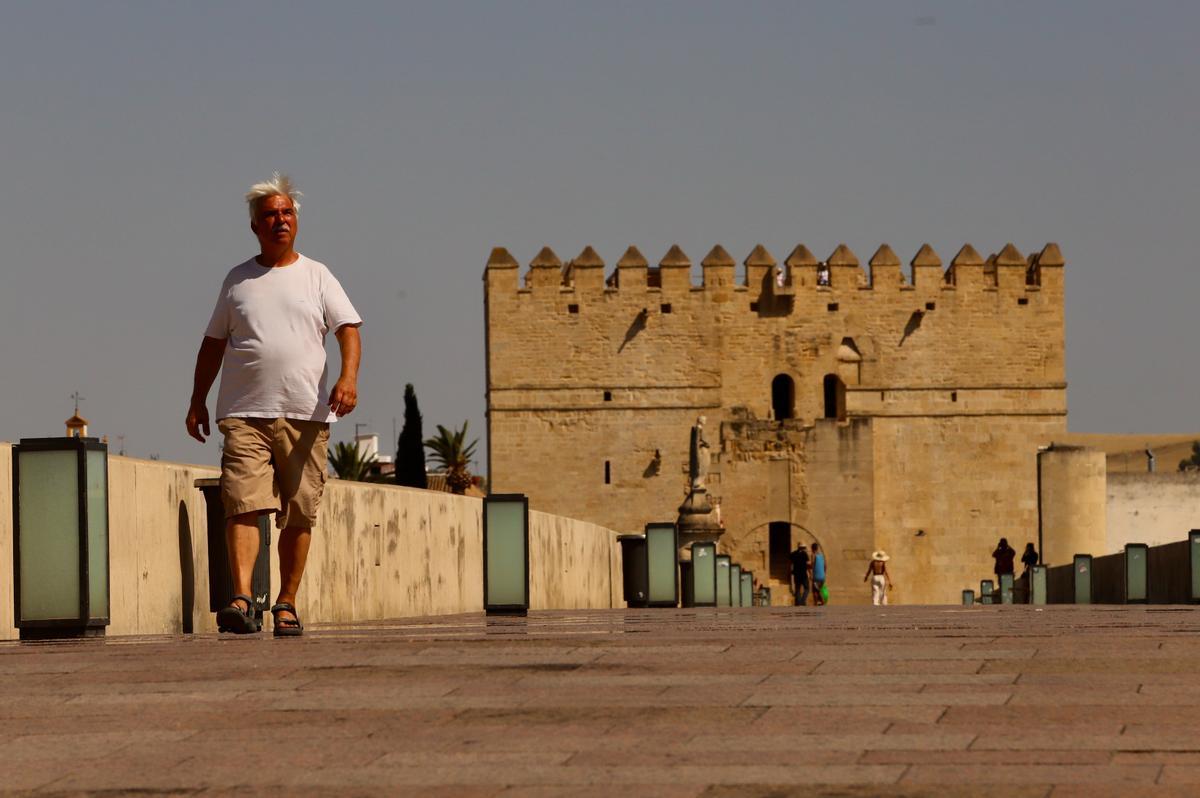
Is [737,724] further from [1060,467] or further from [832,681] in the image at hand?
[1060,467]

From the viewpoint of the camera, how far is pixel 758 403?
5512 cm

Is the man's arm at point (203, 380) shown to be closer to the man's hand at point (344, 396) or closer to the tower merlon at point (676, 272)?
the man's hand at point (344, 396)

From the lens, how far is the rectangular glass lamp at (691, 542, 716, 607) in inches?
1085

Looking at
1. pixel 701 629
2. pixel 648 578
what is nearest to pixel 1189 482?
pixel 648 578

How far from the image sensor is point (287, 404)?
7465 millimetres

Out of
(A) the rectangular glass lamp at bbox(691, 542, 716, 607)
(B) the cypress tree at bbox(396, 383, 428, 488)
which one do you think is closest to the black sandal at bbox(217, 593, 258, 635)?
(A) the rectangular glass lamp at bbox(691, 542, 716, 607)

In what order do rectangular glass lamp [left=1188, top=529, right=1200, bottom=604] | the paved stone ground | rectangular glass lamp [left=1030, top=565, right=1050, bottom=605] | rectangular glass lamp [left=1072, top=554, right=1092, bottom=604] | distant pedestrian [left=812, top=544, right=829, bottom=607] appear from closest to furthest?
the paved stone ground
rectangular glass lamp [left=1188, top=529, right=1200, bottom=604]
rectangular glass lamp [left=1072, top=554, right=1092, bottom=604]
rectangular glass lamp [left=1030, top=565, right=1050, bottom=605]
distant pedestrian [left=812, top=544, right=829, bottom=607]

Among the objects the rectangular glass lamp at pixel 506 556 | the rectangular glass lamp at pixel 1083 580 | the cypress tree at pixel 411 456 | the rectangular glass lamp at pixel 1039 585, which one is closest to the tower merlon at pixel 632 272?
the cypress tree at pixel 411 456

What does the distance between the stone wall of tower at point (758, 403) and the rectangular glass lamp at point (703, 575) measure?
2607 centimetres

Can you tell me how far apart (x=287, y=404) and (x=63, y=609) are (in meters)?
1.39

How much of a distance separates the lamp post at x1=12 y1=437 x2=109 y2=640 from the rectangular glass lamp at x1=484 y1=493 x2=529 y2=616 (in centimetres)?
441

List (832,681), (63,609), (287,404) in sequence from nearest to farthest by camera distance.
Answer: (832,681) → (287,404) → (63,609)

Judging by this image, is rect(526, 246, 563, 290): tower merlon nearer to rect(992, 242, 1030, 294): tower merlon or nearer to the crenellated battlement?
the crenellated battlement

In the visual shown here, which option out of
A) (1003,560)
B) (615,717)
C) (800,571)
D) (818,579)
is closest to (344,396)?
(615,717)
